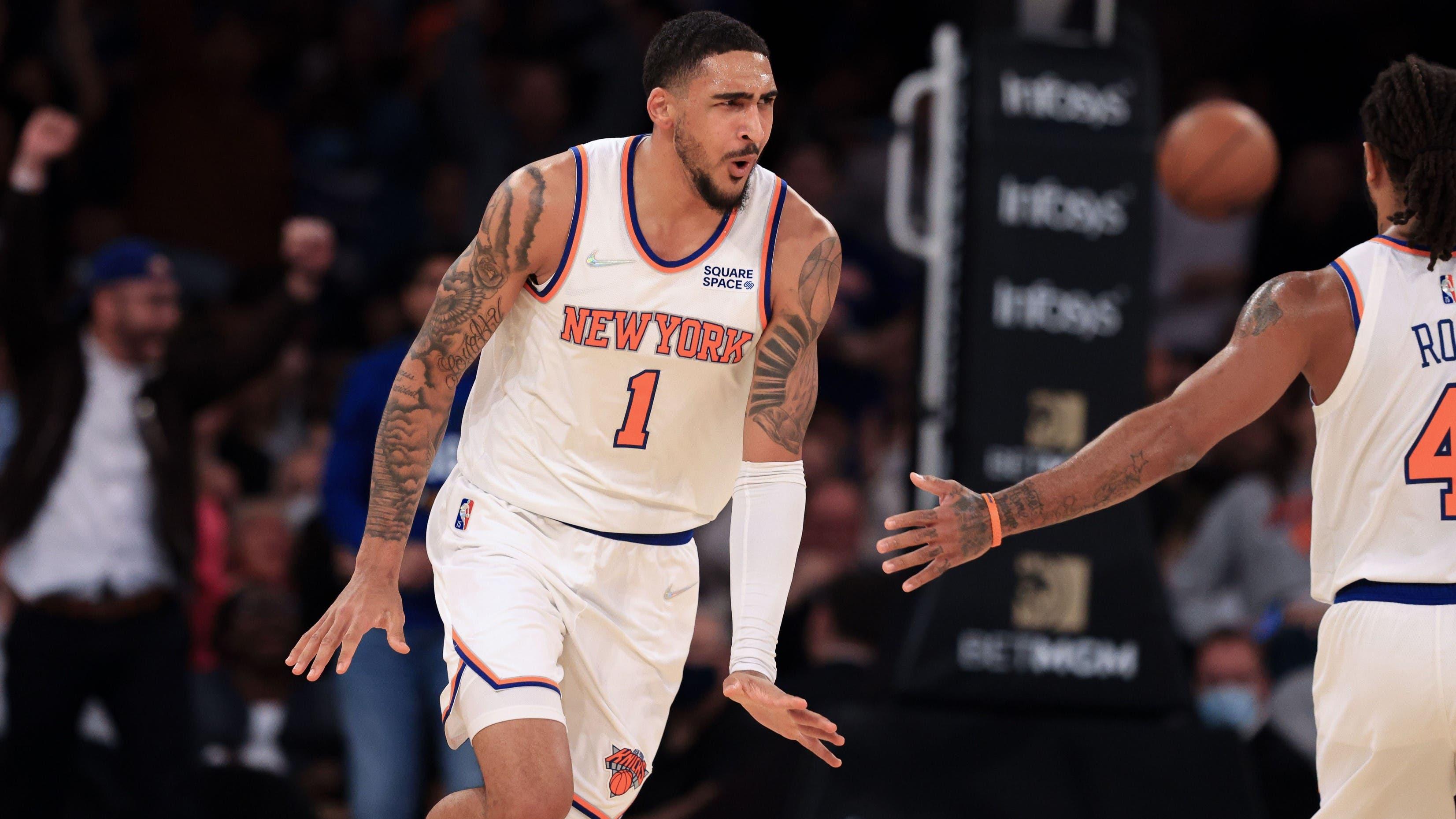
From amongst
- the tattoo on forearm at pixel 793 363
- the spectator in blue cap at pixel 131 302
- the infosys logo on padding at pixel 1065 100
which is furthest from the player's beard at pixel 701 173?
the spectator in blue cap at pixel 131 302

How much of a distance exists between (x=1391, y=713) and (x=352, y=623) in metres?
2.29

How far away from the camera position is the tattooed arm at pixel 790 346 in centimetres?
438

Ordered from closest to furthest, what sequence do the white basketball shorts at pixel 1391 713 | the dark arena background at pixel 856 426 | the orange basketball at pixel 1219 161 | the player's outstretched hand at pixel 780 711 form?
the white basketball shorts at pixel 1391 713 < the player's outstretched hand at pixel 780 711 < the dark arena background at pixel 856 426 < the orange basketball at pixel 1219 161

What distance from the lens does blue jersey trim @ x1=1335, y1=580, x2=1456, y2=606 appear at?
12.1 ft

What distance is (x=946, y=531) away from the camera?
381 centimetres

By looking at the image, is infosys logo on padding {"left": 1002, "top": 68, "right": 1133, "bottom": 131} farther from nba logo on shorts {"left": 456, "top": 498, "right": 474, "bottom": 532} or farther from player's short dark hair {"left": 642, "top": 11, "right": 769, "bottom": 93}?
nba logo on shorts {"left": 456, "top": 498, "right": 474, "bottom": 532}

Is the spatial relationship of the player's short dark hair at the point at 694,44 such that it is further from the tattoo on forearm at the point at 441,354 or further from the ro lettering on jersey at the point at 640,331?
the ro lettering on jersey at the point at 640,331

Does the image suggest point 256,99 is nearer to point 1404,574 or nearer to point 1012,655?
point 1012,655

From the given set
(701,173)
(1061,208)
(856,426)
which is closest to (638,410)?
(701,173)

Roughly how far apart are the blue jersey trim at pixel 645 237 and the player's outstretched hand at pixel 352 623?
1010 mm

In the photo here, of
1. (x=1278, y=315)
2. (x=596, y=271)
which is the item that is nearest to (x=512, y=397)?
(x=596, y=271)

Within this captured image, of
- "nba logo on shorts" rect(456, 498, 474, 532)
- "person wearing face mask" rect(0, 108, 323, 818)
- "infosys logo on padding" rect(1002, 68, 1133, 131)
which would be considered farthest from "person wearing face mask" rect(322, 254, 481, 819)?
"infosys logo on padding" rect(1002, 68, 1133, 131)

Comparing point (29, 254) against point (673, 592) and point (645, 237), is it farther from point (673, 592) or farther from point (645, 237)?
point (673, 592)

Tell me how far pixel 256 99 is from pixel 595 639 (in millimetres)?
7390
